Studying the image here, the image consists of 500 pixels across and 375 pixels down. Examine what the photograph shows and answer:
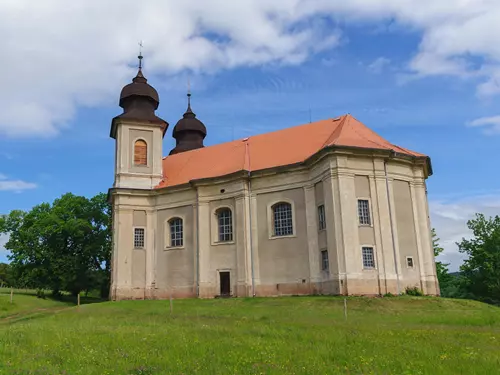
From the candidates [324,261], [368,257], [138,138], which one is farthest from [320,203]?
[138,138]

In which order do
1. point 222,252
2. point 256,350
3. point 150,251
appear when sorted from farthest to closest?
point 150,251, point 222,252, point 256,350

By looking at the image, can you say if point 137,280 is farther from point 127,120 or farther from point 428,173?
point 428,173

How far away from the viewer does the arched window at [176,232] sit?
34000 mm

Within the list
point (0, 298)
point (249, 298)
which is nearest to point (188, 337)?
point (249, 298)

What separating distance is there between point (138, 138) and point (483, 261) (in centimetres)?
2926

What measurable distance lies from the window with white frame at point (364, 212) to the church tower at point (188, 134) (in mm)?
23856

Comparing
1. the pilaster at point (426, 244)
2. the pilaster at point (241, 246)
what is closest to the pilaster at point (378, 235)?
the pilaster at point (426, 244)

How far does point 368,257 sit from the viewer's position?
26.9 m

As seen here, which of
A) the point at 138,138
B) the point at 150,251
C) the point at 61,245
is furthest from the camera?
Answer: the point at 61,245

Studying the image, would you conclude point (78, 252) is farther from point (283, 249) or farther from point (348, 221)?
point (348, 221)

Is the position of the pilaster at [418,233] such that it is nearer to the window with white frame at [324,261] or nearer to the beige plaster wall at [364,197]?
the beige plaster wall at [364,197]

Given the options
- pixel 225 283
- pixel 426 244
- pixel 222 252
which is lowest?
pixel 225 283

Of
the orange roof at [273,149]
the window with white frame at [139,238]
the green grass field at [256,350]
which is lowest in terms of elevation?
the green grass field at [256,350]

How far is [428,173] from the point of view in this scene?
31969 millimetres
